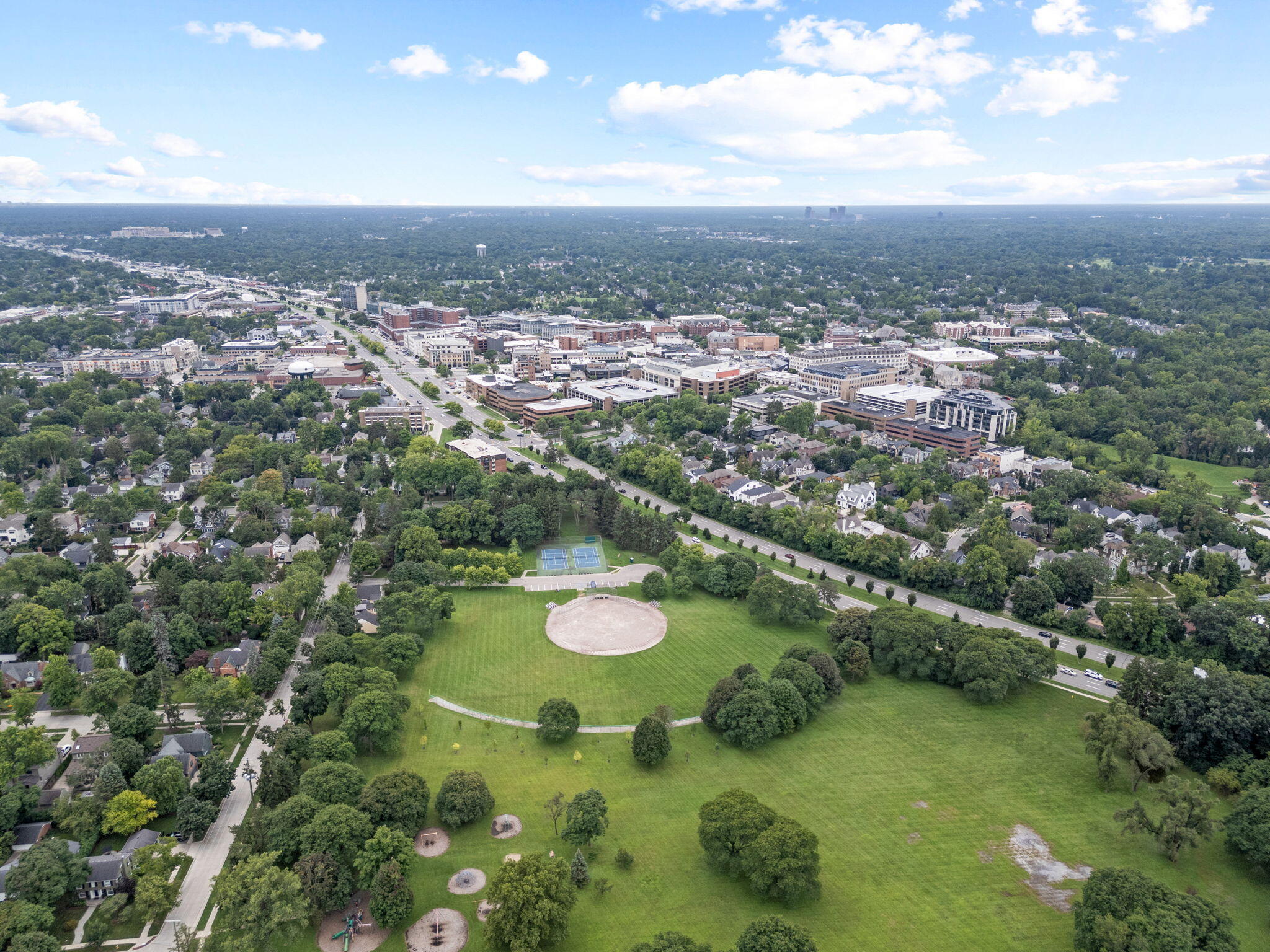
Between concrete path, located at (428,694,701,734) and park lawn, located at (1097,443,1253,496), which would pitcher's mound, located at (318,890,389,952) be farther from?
park lawn, located at (1097,443,1253,496)

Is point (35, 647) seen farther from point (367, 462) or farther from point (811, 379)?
point (811, 379)

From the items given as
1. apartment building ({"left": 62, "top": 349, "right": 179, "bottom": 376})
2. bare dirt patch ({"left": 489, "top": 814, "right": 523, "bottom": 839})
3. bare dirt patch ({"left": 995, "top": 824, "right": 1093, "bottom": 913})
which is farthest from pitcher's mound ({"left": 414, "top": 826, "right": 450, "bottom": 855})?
apartment building ({"left": 62, "top": 349, "right": 179, "bottom": 376})

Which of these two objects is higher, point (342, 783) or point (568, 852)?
point (342, 783)

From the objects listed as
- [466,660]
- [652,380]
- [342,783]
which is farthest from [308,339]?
[342,783]

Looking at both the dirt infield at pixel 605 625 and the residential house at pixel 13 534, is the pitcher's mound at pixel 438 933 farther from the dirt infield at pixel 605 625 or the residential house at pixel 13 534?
the residential house at pixel 13 534

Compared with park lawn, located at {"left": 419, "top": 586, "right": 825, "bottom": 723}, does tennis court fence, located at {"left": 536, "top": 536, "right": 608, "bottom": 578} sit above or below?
above

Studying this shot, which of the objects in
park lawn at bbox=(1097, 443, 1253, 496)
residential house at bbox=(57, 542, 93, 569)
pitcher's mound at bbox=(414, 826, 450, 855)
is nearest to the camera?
pitcher's mound at bbox=(414, 826, 450, 855)
